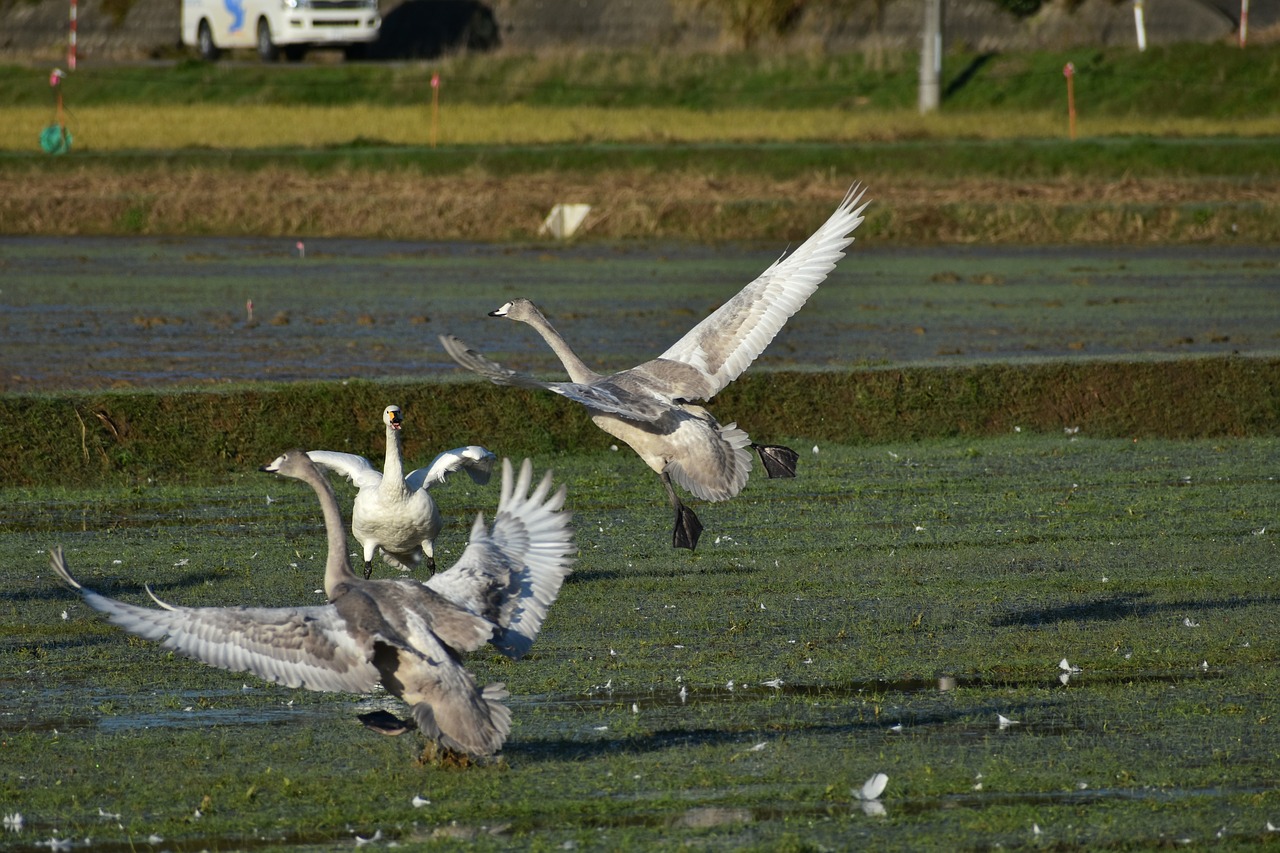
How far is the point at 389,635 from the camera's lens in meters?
7.20

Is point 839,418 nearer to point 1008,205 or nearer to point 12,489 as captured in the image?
point 12,489

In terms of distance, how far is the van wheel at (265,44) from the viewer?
46750 millimetres

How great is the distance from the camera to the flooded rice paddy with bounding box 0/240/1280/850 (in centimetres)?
664

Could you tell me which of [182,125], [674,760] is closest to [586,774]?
[674,760]

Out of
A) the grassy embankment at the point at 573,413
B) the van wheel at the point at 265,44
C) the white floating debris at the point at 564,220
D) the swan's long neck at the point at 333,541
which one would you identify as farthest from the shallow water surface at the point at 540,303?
the van wheel at the point at 265,44

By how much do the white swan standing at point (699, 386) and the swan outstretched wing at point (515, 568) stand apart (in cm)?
89

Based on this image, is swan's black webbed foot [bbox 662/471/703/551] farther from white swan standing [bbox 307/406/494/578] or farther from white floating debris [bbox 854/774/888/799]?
white floating debris [bbox 854/774/888/799]

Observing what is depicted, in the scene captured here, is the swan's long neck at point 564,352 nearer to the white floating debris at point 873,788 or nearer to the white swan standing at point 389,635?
the white swan standing at point 389,635

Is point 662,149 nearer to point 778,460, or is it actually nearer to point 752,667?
point 778,460

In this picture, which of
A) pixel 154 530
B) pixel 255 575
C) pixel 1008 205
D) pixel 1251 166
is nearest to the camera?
pixel 255 575

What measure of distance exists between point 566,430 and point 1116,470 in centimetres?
383

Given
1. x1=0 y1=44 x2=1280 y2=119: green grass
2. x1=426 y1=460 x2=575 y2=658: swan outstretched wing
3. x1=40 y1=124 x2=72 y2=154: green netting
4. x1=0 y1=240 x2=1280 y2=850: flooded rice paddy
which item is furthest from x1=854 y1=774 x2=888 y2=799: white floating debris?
x1=0 y1=44 x2=1280 y2=119: green grass

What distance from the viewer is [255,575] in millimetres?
10297

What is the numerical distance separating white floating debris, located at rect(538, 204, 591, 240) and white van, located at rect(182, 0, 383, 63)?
2002 cm
